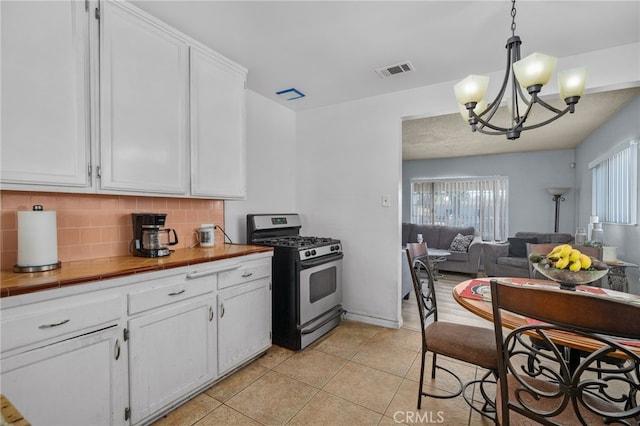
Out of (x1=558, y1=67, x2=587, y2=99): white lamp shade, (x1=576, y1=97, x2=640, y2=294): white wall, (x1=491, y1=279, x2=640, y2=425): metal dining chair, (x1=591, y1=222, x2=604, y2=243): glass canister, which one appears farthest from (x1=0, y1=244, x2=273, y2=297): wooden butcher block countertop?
(x1=591, y1=222, x2=604, y2=243): glass canister

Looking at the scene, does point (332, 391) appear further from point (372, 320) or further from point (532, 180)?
point (532, 180)

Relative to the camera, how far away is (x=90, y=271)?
1.48 metres

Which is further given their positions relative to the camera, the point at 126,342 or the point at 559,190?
the point at 559,190

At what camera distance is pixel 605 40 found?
213 centimetres

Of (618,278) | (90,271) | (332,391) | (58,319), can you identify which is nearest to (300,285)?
(332,391)

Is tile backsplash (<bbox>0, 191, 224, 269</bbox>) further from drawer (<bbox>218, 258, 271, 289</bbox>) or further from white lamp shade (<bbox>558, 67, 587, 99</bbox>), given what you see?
white lamp shade (<bbox>558, 67, 587, 99</bbox>)

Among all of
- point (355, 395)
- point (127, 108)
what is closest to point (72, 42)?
point (127, 108)

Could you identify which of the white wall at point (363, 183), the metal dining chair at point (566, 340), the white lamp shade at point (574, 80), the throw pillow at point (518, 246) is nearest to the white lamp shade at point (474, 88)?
the white lamp shade at point (574, 80)

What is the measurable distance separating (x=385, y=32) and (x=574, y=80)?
1.12 metres

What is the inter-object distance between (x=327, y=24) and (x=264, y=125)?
146 cm

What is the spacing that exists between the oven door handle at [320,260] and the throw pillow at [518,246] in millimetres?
3668

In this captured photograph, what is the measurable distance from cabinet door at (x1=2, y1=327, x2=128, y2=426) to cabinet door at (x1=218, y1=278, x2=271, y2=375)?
24.7 inches

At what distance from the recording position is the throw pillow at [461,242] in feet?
19.0

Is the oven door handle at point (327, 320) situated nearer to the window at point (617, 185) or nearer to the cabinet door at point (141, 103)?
the cabinet door at point (141, 103)
